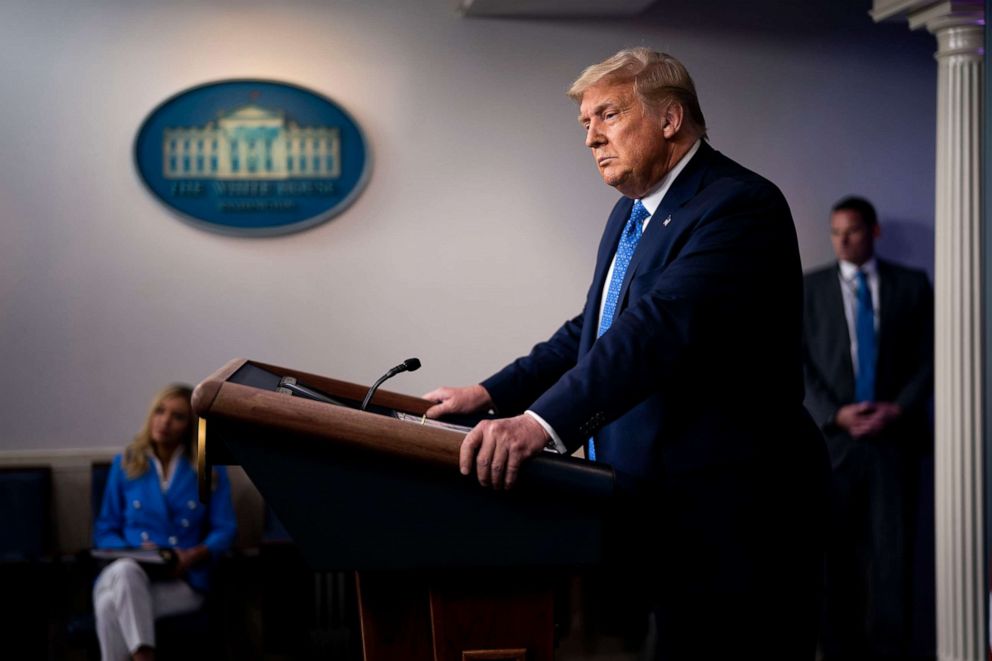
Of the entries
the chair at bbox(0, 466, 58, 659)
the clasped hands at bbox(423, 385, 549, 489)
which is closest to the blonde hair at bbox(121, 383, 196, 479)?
the chair at bbox(0, 466, 58, 659)

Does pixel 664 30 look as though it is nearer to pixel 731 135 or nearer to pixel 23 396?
pixel 731 135

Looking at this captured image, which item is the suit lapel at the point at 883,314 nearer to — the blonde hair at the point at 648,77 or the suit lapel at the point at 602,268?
the suit lapel at the point at 602,268

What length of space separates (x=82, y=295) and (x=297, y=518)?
3.23 metres

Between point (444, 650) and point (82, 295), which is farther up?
point (82, 295)

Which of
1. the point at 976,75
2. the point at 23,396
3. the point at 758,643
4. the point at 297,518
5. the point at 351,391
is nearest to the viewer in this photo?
the point at 297,518

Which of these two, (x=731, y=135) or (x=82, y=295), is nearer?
(x=82, y=295)

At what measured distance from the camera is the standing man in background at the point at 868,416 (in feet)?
15.1

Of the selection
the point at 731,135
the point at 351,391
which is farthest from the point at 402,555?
the point at 731,135

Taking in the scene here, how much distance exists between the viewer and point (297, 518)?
1576mm

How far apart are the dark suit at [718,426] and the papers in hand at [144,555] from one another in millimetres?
2494

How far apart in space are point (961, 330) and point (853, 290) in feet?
2.64

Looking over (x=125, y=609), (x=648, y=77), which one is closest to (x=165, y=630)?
(x=125, y=609)

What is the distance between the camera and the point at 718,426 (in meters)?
1.89

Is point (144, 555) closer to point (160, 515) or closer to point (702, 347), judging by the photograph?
point (160, 515)
